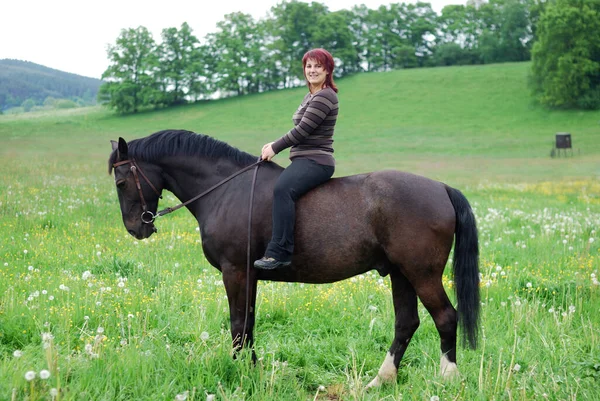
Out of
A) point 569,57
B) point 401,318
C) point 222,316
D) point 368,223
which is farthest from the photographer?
point 569,57

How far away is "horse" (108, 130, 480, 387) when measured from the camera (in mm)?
5320

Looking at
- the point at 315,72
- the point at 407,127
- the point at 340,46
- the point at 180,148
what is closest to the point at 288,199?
the point at 315,72

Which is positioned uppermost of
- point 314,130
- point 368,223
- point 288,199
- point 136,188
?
point 314,130

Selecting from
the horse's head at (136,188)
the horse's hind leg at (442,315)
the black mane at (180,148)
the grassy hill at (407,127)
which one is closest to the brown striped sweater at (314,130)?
Answer: the black mane at (180,148)

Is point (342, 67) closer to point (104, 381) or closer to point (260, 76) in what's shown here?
point (260, 76)

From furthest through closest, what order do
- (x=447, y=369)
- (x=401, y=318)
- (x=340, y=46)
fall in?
(x=340, y=46) < (x=401, y=318) < (x=447, y=369)

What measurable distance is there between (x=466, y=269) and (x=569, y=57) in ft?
213

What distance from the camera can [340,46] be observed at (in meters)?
91.1

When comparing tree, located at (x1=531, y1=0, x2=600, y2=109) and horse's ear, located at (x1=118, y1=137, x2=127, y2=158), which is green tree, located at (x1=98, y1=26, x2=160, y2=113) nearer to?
tree, located at (x1=531, y1=0, x2=600, y2=109)

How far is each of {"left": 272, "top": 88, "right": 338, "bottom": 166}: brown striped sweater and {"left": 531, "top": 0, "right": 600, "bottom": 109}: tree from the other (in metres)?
62.5

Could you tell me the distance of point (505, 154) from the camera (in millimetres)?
42188

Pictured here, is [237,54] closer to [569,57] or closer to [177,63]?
[177,63]

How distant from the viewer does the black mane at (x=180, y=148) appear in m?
5.99

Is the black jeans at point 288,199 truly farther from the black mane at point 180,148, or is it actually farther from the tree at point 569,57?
the tree at point 569,57
